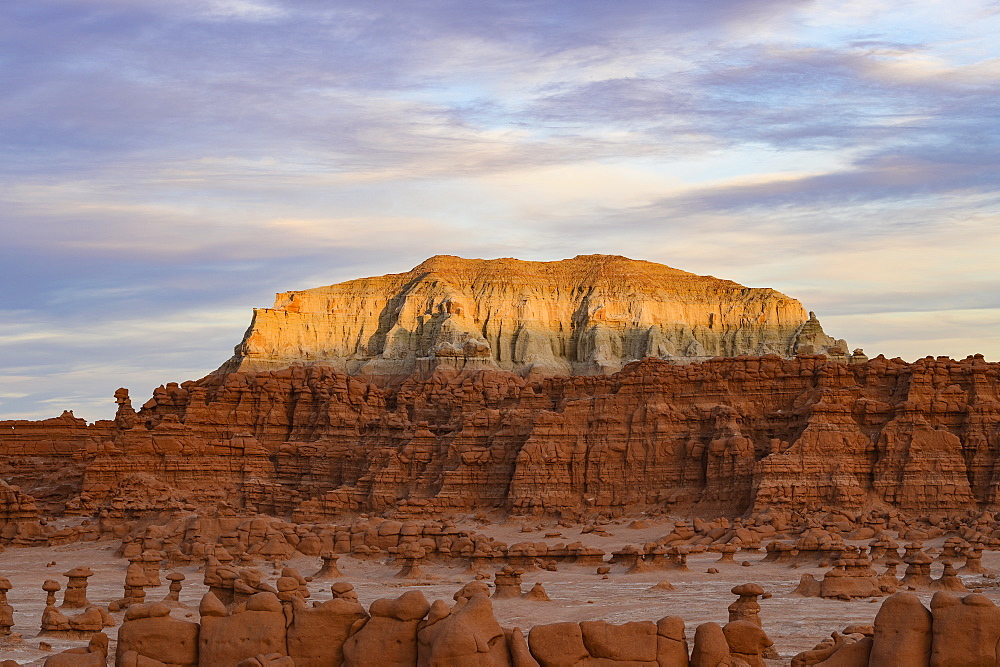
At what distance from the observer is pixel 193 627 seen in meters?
18.1

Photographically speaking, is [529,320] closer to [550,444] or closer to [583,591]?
[550,444]

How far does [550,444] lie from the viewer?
58.0 metres

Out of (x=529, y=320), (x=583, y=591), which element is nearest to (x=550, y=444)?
(x=583, y=591)

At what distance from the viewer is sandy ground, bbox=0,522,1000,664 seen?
25.1 metres

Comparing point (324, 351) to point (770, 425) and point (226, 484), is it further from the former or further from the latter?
point (770, 425)

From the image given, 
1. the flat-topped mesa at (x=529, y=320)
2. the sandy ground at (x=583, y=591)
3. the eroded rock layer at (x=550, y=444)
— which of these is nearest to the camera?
the sandy ground at (x=583, y=591)

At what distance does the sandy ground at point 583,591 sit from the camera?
25.1 m

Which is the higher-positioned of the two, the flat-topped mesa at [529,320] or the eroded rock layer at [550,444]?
the flat-topped mesa at [529,320]

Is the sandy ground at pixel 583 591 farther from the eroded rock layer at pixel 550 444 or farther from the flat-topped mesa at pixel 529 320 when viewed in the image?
the flat-topped mesa at pixel 529 320

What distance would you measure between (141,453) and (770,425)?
96.8 ft

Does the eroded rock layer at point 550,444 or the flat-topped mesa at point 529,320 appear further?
the flat-topped mesa at point 529,320

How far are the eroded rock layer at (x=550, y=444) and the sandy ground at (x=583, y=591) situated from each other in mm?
6341

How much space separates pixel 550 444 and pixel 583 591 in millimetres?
25818

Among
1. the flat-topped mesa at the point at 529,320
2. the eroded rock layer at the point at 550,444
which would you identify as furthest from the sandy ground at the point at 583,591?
the flat-topped mesa at the point at 529,320
